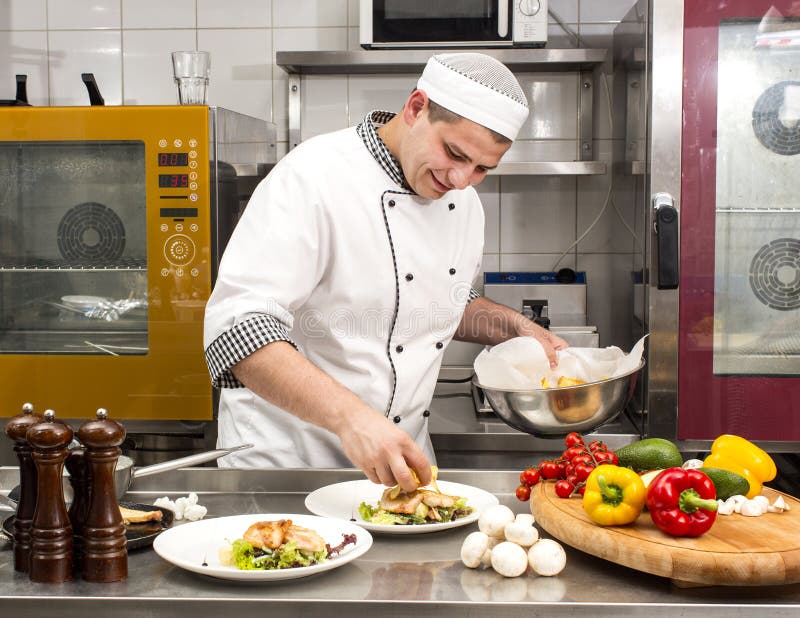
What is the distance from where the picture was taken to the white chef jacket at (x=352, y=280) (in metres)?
1.62

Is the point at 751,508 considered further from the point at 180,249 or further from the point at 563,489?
the point at 180,249

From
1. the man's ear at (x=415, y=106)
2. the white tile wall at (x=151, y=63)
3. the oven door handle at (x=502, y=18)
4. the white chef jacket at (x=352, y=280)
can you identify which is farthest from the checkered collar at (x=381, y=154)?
the white tile wall at (x=151, y=63)

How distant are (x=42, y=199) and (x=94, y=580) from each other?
1.72 m

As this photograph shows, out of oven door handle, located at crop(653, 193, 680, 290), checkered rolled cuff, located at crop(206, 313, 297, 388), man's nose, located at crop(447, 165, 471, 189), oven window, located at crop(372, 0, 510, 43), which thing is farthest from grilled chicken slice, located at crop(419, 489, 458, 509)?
oven window, located at crop(372, 0, 510, 43)

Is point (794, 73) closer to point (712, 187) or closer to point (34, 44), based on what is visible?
point (712, 187)

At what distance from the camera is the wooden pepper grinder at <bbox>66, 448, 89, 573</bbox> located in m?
1.06

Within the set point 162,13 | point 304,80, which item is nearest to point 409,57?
point 304,80

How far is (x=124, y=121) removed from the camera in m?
2.39

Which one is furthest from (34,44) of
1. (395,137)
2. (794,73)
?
(794,73)

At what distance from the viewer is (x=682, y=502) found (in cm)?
107

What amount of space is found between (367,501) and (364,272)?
19.9 inches

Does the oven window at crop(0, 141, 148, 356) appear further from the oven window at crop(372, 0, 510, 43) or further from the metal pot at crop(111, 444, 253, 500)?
the metal pot at crop(111, 444, 253, 500)

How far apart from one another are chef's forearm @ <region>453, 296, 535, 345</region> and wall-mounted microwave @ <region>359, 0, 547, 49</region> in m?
0.93

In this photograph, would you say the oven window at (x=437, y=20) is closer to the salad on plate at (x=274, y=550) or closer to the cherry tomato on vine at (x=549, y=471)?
the cherry tomato on vine at (x=549, y=471)
